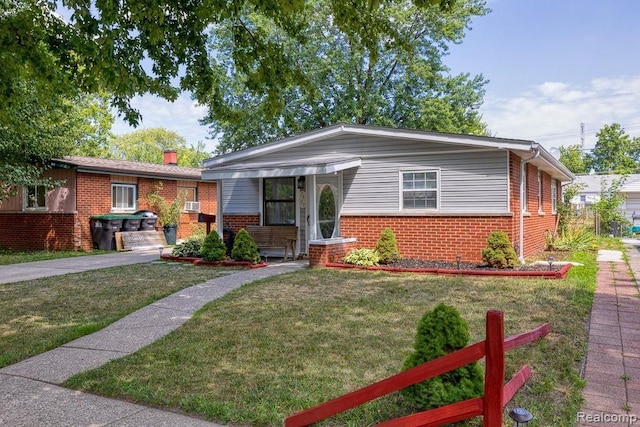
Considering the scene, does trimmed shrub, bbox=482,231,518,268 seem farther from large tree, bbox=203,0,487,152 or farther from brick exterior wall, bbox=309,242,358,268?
large tree, bbox=203,0,487,152

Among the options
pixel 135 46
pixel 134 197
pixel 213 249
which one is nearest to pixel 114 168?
pixel 134 197

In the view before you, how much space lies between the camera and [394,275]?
30.6ft

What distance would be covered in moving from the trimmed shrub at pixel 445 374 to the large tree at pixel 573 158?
177 feet

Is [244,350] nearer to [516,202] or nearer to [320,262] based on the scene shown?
[320,262]

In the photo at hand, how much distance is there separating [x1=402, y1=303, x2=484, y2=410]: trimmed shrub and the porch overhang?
300 inches

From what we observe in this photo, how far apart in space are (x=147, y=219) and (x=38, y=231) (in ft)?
12.5

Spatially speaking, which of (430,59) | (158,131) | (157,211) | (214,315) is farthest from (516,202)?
(158,131)

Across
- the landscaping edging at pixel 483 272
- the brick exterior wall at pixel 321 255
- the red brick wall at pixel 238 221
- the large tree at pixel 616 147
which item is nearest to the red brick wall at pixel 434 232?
the brick exterior wall at pixel 321 255

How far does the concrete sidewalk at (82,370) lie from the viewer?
10.7ft

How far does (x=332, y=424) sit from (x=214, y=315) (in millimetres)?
3360

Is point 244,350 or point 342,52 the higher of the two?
point 342,52

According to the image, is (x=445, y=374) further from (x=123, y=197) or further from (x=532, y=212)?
(x=123, y=197)

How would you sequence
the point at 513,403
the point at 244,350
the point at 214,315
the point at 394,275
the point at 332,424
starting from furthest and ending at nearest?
the point at 394,275, the point at 214,315, the point at 244,350, the point at 513,403, the point at 332,424

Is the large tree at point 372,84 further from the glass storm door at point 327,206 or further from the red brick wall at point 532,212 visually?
the glass storm door at point 327,206
